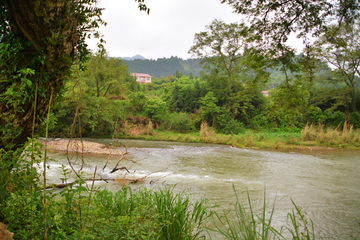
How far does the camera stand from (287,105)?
5.60 meters

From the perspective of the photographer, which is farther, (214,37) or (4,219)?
(214,37)

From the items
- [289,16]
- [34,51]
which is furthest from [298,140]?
[34,51]

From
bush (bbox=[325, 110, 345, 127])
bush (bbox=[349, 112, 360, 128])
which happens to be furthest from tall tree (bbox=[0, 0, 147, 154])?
bush (bbox=[349, 112, 360, 128])

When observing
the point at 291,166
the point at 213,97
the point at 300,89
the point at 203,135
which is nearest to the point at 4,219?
the point at 300,89

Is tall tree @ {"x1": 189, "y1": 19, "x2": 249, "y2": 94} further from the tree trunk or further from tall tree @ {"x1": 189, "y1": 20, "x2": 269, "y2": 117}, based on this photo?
the tree trunk

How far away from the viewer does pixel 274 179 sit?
25.0 ft

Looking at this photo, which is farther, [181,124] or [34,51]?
[181,124]

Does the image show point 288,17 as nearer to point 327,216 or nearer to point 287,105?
point 287,105

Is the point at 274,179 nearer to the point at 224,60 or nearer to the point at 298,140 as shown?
the point at 298,140

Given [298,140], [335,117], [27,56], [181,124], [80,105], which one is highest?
[335,117]

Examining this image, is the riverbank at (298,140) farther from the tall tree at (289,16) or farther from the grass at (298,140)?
the tall tree at (289,16)

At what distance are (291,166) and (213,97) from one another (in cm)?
1267

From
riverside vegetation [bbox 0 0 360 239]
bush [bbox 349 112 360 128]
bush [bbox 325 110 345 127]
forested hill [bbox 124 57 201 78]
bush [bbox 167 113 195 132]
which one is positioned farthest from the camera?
forested hill [bbox 124 57 201 78]

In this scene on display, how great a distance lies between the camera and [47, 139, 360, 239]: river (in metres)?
5.01
